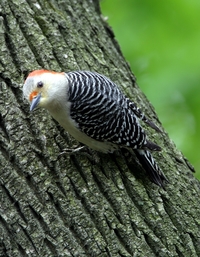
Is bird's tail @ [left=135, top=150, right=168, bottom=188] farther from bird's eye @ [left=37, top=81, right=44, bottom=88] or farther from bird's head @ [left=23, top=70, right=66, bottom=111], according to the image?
bird's eye @ [left=37, top=81, right=44, bottom=88]

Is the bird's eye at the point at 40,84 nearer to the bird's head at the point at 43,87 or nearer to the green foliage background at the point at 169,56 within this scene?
the bird's head at the point at 43,87

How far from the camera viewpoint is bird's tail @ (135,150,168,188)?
357 centimetres

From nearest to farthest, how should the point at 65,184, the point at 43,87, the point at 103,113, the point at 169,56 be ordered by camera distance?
the point at 65,184 → the point at 43,87 → the point at 103,113 → the point at 169,56

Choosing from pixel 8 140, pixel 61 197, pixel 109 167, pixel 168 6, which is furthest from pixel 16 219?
pixel 168 6

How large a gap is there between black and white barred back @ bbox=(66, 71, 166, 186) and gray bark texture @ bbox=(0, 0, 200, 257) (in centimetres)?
16

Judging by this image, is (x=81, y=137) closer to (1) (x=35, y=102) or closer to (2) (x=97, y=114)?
(2) (x=97, y=114)

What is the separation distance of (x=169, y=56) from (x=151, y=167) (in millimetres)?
1191

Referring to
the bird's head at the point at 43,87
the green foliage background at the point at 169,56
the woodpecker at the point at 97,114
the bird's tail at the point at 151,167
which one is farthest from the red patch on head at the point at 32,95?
the green foliage background at the point at 169,56

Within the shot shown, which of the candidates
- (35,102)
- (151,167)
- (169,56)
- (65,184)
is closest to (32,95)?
(35,102)

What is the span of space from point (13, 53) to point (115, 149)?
119cm

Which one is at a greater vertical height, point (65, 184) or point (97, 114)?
point (97, 114)

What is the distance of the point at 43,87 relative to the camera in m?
3.56

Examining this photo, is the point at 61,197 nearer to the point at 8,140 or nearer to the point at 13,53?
the point at 8,140

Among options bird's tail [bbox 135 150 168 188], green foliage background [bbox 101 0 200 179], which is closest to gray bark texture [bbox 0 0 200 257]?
bird's tail [bbox 135 150 168 188]
